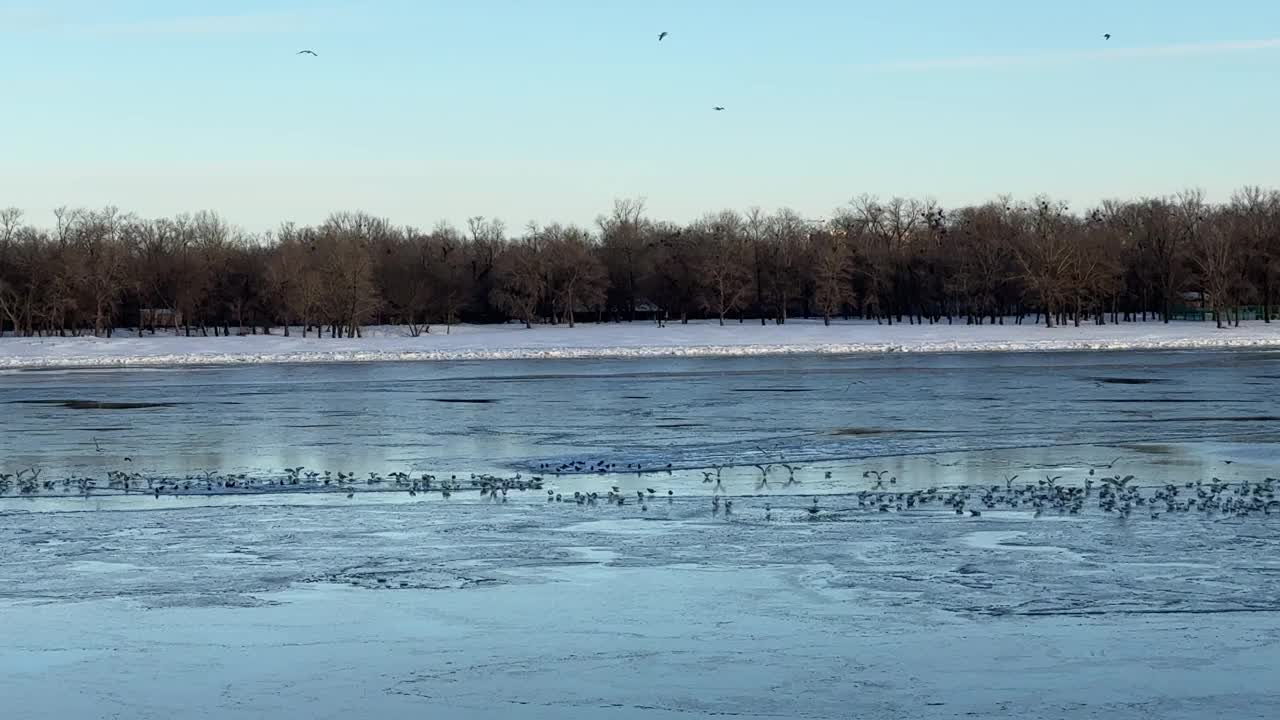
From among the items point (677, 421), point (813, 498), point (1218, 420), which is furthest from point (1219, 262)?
point (813, 498)

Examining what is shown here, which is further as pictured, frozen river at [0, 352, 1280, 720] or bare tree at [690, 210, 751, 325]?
bare tree at [690, 210, 751, 325]

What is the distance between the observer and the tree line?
11919 cm

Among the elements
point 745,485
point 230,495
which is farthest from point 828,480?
point 230,495

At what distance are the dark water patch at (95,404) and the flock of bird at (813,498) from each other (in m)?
15.9

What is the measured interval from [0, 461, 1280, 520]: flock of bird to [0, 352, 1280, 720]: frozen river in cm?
24

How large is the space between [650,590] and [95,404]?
97.2 feet

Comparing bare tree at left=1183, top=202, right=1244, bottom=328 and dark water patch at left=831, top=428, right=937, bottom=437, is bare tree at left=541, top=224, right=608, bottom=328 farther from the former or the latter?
dark water patch at left=831, top=428, right=937, bottom=437

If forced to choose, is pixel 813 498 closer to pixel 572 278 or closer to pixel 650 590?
pixel 650 590

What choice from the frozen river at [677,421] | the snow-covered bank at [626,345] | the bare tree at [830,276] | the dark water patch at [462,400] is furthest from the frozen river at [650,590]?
the bare tree at [830,276]

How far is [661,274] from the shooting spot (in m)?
149

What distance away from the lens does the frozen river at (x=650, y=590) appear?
9031mm

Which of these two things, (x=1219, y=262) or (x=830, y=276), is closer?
(x=1219, y=262)

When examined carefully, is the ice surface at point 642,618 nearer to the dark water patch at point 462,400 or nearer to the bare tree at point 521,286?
the dark water patch at point 462,400

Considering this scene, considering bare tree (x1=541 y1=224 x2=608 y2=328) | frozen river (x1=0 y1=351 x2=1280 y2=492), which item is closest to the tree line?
bare tree (x1=541 y1=224 x2=608 y2=328)
